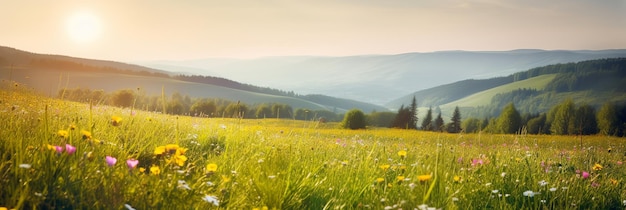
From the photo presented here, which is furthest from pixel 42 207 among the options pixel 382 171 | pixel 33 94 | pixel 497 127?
pixel 497 127

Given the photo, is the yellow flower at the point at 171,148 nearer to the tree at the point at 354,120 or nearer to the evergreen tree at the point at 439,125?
the evergreen tree at the point at 439,125

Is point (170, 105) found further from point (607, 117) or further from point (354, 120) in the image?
point (607, 117)

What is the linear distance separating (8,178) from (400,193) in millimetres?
3166

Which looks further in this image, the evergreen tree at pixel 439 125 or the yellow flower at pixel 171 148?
the evergreen tree at pixel 439 125

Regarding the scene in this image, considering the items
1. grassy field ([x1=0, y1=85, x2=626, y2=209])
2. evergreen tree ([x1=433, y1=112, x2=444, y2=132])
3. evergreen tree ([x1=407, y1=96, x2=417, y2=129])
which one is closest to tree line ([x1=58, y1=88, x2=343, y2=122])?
grassy field ([x1=0, y1=85, x2=626, y2=209])

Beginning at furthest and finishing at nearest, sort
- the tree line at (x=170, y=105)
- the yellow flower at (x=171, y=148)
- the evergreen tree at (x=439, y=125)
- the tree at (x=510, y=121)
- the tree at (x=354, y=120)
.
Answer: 1. the tree at (x=510, y=121)
2. the tree at (x=354, y=120)
3. the evergreen tree at (x=439, y=125)
4. the tree line at (x=170, y=105)
5. the yellow flower at (x=171, y=148)

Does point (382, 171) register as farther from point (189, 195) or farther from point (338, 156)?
point (189, 195)

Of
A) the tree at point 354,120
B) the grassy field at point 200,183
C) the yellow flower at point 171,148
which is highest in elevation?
the yellow flower at point 171,148

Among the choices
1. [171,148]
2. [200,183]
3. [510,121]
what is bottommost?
[510,121]

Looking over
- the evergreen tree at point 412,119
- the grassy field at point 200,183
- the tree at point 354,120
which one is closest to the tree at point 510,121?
the evergreen tree at point 412,119

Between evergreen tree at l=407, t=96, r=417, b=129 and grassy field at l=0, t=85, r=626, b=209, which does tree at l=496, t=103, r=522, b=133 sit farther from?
grassy field at l=0, t=85, r=626, b=209

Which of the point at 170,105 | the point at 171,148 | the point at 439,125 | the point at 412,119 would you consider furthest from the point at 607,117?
the point at 171,148

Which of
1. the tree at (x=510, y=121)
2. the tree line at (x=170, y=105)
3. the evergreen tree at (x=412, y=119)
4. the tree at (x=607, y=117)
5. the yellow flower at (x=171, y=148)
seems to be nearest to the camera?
the yellow flower at (x=171, y=148)

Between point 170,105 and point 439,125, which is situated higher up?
point 439,125
